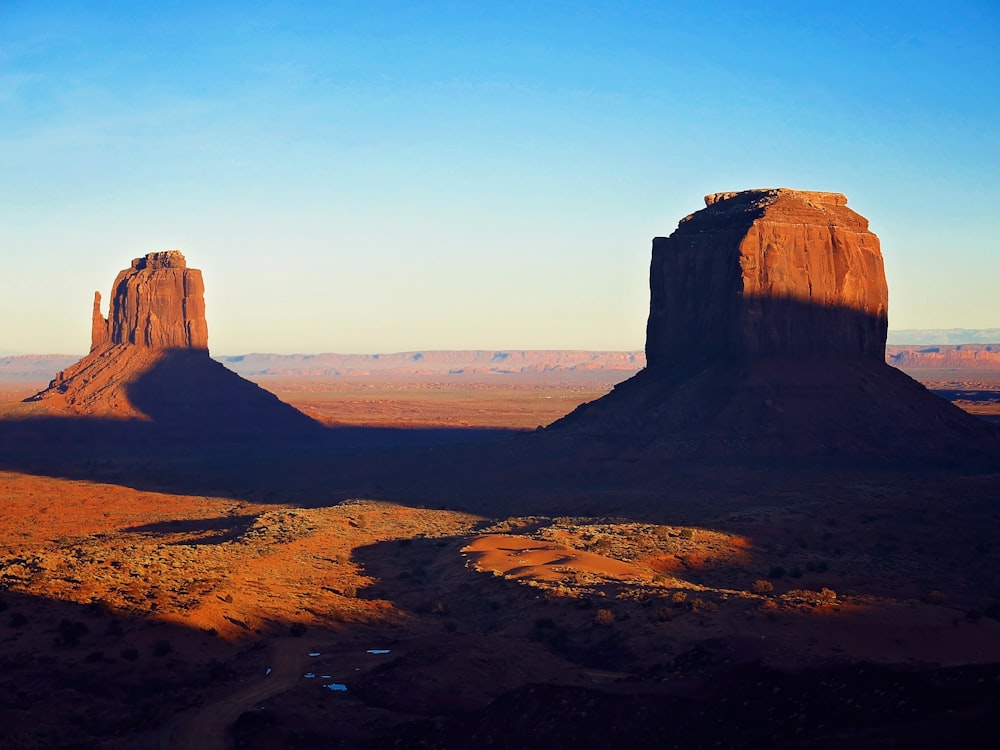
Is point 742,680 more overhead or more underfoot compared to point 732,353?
more underfoot

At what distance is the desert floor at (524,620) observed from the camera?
17.7 metres

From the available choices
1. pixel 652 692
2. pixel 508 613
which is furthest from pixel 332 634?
pixel 652 692

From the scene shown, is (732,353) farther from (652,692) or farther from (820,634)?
(652,692)

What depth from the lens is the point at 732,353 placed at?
67062mm

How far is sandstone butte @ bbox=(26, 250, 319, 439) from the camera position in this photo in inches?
3797

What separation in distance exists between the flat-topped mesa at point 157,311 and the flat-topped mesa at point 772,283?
53.1 m

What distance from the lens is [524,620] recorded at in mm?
27547

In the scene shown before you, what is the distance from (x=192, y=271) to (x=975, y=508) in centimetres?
8260

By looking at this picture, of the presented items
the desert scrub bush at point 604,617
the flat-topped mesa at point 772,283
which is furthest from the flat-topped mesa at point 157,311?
the desert scrub bush at point 604,617

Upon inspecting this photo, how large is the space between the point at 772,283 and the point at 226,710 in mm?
52096

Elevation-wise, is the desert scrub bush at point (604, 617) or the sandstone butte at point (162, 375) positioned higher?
the sandstone butte at point (162, 375)

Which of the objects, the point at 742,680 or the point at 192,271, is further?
the point at 192,271

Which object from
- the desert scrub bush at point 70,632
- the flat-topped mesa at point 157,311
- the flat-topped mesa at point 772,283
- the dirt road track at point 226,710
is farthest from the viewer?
the flat-topped mesa at point 157,311

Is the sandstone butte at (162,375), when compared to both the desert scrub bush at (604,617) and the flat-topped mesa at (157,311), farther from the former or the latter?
the desert scrub bush at (604,617)
